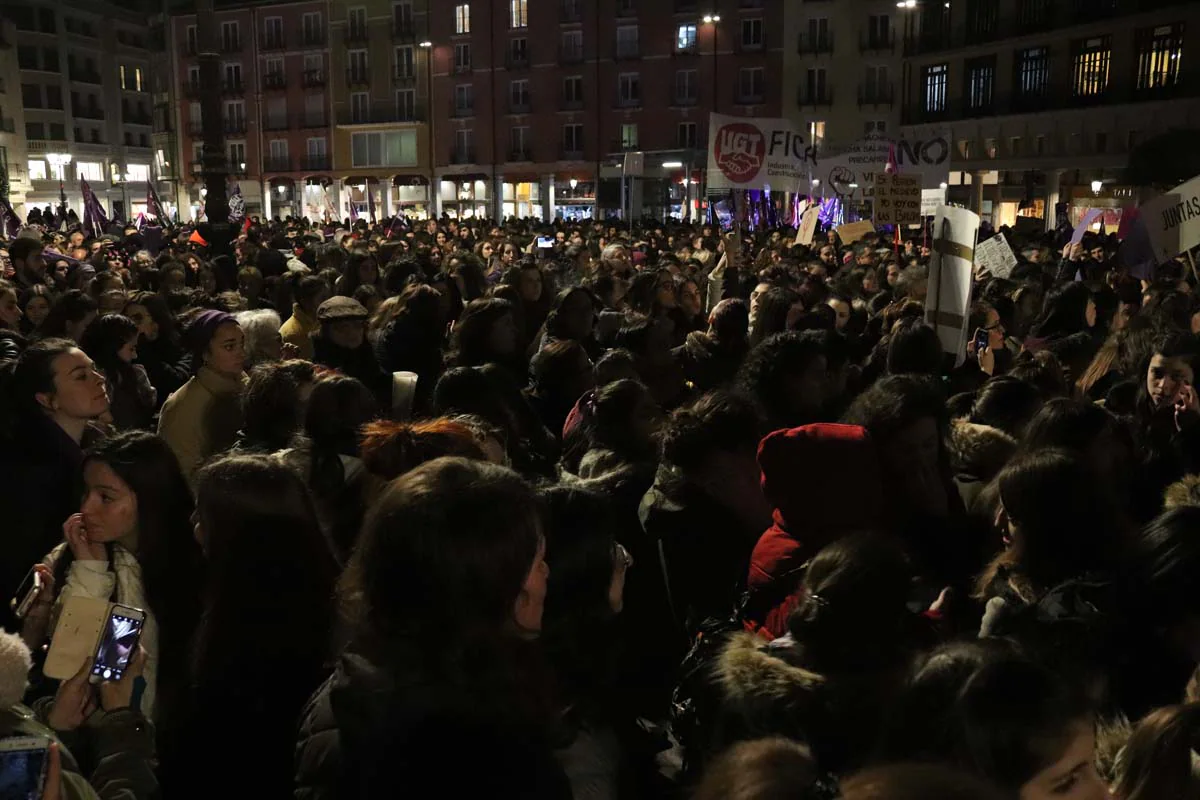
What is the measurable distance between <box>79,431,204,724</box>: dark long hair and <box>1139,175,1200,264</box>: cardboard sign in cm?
787

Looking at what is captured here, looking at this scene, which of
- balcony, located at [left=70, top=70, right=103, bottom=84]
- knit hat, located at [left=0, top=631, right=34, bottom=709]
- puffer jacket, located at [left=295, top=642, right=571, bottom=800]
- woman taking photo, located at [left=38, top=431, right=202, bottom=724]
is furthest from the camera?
balcony, located at [left=70, top=70, right=103, bottom=84]

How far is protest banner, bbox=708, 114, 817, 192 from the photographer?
1669 cm

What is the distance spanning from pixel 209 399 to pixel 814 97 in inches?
1929

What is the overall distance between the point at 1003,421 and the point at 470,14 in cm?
5607

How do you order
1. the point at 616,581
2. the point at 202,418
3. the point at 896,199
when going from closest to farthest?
1. the point at 616,581
2. the point at 202,418
3. the point at 896,199

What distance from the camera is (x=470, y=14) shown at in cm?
5669

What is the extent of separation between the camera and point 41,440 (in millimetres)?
4059

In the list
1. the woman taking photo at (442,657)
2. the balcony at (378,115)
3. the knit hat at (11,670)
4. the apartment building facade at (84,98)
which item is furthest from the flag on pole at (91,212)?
the apartment building facade at (84,98)

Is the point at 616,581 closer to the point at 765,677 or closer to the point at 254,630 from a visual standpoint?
the point at 765,677

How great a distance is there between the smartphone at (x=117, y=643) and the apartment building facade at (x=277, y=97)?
61858 mm

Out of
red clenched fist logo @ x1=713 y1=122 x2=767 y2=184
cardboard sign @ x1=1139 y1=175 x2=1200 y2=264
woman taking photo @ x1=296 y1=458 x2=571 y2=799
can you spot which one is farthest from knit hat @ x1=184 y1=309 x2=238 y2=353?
red clenched fist logo @ x1=713 y1=122 x2=767 y2=184

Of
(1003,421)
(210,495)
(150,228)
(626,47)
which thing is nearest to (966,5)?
(626,47)

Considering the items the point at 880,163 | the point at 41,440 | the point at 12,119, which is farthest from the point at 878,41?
the point at 41,440

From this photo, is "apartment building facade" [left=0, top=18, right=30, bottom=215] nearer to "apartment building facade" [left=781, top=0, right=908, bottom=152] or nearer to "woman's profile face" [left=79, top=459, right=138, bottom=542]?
"apartment building facade" [left=781, top=0, right=908, bottom=152]
